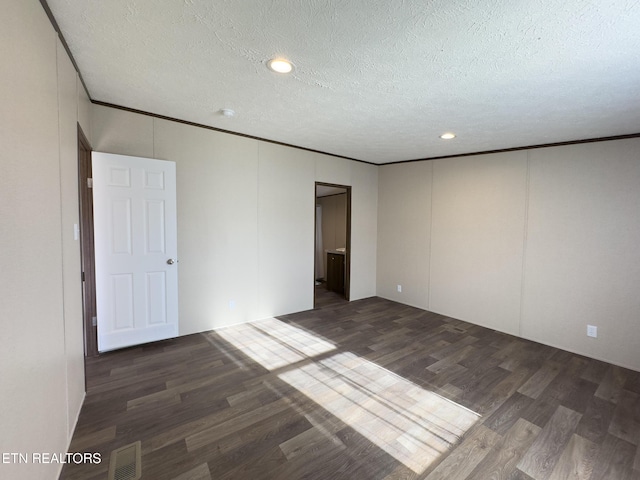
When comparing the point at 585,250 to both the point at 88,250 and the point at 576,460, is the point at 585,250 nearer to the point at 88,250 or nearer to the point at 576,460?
the point at 576,460

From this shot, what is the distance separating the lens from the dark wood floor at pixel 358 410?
70.0 inches

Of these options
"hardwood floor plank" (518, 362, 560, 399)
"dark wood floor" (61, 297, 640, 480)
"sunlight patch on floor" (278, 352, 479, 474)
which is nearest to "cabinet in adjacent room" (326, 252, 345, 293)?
"dark wood floor" (61, 297, 640, 480)

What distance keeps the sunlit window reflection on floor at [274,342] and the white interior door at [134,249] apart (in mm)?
793

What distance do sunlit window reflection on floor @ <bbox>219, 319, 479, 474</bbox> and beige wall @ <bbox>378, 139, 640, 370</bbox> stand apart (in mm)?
2260

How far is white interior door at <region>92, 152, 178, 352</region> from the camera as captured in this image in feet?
9.57

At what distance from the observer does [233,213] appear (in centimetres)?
387

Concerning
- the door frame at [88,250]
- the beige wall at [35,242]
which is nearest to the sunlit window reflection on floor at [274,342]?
the door frame at [88,250]

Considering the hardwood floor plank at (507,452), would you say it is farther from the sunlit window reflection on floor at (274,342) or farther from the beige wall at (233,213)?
the beige wall at (233,213)

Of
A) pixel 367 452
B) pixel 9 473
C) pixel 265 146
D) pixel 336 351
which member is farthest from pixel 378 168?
pixel 9 473

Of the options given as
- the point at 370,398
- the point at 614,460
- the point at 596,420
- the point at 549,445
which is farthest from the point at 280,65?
the point at 596,420

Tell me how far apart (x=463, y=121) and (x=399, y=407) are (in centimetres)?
281

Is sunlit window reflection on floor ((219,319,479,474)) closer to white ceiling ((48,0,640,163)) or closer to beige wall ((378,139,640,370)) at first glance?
beige wall ((378,139,640,370))

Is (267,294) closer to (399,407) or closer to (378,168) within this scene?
(399,407)

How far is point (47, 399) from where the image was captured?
4.77 feet
